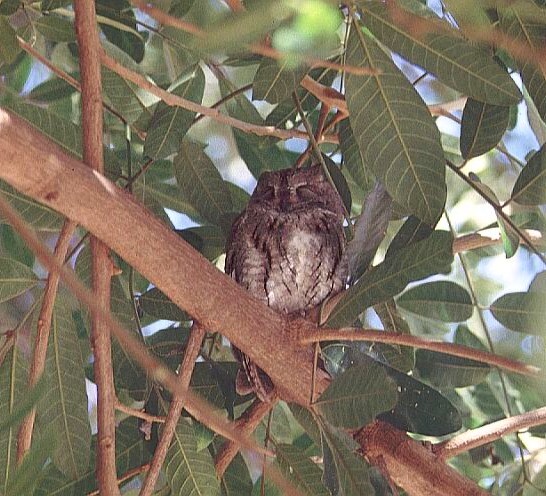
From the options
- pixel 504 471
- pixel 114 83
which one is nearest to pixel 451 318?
pixel 504 471

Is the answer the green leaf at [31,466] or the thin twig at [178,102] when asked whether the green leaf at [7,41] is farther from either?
the green leaf at [31,466]

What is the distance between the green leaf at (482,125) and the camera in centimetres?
145

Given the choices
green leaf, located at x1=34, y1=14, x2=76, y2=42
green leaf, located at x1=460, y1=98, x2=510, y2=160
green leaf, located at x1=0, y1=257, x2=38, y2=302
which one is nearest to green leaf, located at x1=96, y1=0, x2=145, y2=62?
green leaf, located at x1=34, y1=14, x2=76, y2=42

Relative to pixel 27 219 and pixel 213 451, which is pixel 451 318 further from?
pixel 27 219

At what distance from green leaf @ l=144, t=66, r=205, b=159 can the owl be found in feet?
1.00

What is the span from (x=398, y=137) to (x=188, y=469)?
0.54m

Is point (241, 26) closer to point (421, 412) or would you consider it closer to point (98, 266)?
point (98, 266)

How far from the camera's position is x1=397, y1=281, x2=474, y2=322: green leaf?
5.59 ft

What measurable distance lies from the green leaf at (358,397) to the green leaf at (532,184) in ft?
1.28

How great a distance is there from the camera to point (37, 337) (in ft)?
3.90

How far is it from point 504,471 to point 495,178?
40.7 inches

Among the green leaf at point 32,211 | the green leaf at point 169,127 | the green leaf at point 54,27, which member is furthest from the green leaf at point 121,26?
the green leaf at point 32,211

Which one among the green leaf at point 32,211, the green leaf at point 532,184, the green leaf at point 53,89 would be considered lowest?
the green leaf at point 532,184

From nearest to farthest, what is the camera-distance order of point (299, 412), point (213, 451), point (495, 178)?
point (299, 412), point (213, 451), point (495, 178)
